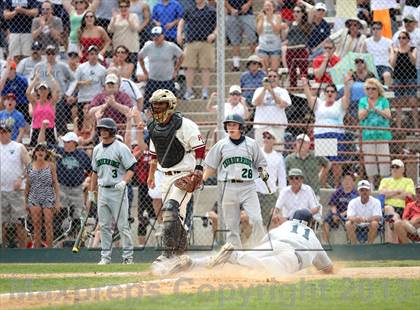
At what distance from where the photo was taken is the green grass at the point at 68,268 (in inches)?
543

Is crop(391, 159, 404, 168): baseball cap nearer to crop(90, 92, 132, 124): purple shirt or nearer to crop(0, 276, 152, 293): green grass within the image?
crop(90, 92, 132, 124): purple shirt

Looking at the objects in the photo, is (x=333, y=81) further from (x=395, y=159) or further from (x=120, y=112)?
(x=120, y=112)

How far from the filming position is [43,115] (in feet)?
60.5

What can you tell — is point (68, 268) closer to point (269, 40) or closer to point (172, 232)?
point (172, 232)

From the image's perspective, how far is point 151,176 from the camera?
13.1 m

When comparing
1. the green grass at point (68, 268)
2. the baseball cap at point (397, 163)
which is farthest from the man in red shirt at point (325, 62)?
the green grass at point (68, 268)

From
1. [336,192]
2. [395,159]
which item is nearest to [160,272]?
[336,192]

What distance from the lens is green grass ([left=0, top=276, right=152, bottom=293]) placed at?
1102 centimetres

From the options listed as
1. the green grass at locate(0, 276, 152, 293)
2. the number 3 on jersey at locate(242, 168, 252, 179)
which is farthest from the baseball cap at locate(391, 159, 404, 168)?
the green grass at locate(0, 276, 152, 293)

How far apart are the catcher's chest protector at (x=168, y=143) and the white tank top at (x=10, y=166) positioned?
18.5 ft

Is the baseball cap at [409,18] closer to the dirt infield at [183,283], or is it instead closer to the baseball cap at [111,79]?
the baseball cap at [111,79]

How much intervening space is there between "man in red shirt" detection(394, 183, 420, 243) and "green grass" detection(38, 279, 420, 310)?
18.9 feet

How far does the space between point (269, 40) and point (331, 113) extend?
7.81 feet

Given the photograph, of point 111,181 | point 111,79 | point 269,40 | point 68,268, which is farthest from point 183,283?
point 269,40
